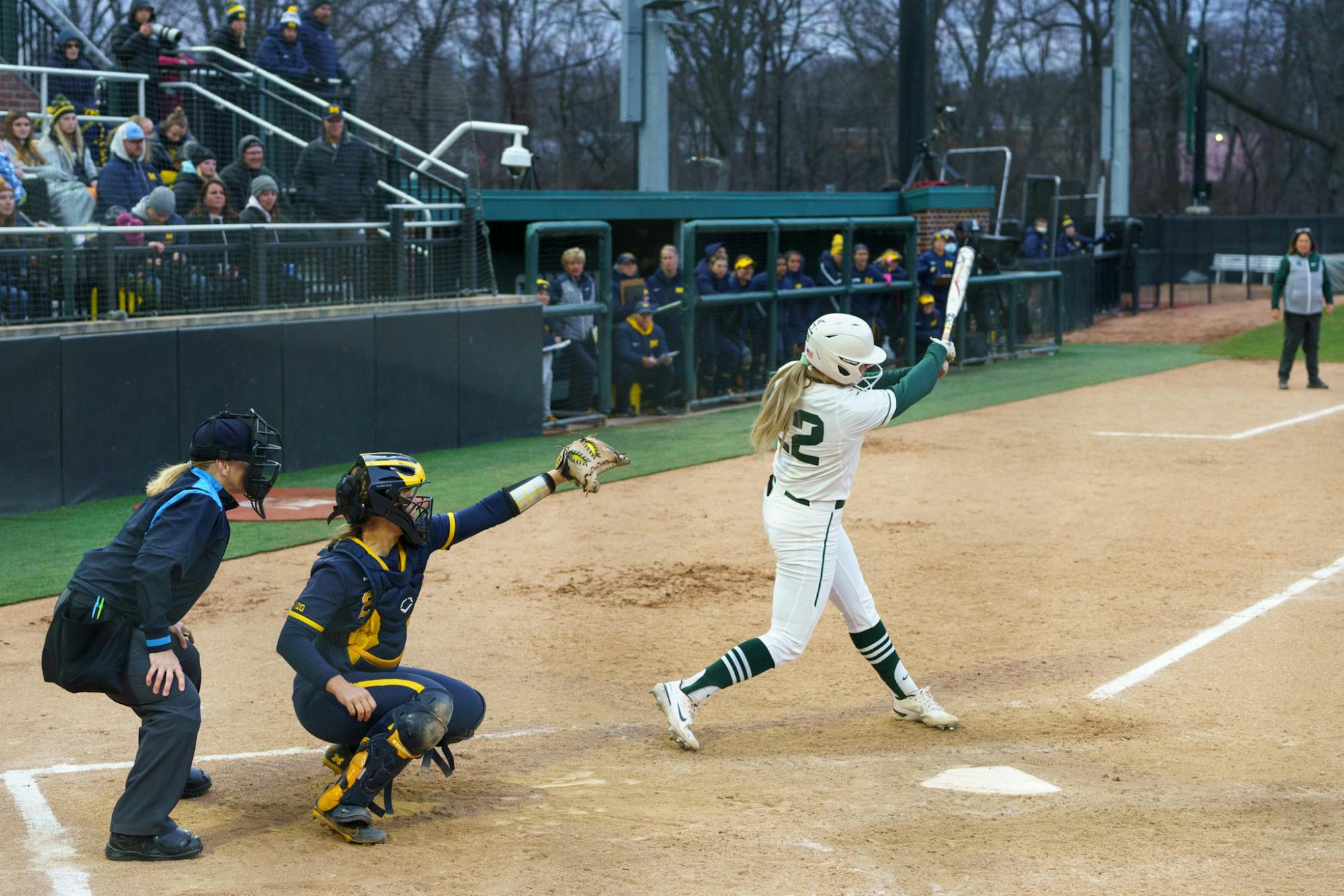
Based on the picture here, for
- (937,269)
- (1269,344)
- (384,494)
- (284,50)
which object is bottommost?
(1269,344)

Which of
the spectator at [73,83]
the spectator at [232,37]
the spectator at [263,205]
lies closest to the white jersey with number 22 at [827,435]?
the spectator at [263,205]

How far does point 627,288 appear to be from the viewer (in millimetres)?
15672

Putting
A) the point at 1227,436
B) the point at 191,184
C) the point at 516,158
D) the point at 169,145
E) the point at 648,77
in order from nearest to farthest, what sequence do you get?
the point at 191,184, the point at 169,145, the point at 1227,436, the point at 516,158, the point at 648,77

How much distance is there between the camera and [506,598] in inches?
330

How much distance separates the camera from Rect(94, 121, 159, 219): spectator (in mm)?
12000

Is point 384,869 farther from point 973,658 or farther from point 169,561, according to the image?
point 973,658

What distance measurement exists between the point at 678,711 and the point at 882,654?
0.90 meters

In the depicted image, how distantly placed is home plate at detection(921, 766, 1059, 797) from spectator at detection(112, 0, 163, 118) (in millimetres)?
11927

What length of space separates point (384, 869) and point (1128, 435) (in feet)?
37.4

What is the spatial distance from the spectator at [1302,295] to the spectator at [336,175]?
1055cm

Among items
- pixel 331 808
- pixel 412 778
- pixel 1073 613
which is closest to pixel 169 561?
pixel 331 808

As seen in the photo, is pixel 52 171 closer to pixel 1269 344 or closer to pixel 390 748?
pixel 390 748

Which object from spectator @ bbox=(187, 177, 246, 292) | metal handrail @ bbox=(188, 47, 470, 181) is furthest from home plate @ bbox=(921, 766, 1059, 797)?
metal handrail @ bbox=(188, 47, 470, 181)

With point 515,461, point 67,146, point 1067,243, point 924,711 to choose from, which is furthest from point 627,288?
point 1067,243
